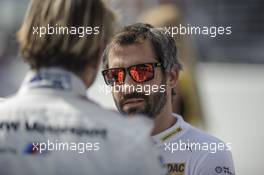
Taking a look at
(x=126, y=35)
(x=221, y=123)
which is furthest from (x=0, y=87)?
(x=221, y=123)

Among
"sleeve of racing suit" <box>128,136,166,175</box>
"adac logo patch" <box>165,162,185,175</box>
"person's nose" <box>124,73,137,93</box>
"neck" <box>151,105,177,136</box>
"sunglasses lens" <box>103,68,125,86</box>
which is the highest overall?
"sunglasses lens" <box>103,68,125,86</box>

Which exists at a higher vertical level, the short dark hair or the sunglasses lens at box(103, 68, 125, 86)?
the short dark hair

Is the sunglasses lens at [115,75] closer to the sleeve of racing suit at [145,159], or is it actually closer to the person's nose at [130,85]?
the person's nose at [130,85]

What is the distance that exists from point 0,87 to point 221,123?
2.01 feet

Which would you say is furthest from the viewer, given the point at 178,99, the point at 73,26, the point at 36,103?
the point at 178,99

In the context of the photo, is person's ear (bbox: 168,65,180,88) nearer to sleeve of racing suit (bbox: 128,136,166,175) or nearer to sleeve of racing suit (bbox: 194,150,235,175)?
sleeve of racing suit (bbox: 194,150,235,175)

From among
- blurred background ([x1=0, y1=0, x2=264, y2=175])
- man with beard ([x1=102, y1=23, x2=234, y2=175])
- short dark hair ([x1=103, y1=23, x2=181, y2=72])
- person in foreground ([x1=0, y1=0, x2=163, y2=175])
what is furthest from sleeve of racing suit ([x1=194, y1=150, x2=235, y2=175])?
person in foreground ([x1=0, y1=0, x2=163, y2=175])

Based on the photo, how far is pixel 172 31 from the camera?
1817 millimetres

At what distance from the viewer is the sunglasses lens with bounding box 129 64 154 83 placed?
1675 millimetres

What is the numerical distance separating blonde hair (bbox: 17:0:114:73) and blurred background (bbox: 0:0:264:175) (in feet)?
1.44

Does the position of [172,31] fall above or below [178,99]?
above

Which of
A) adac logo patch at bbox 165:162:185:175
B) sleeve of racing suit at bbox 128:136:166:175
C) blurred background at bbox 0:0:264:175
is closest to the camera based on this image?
sleeve of racing suit at bbox 128:136:166:175

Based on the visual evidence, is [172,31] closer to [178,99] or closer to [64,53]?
[178,99]

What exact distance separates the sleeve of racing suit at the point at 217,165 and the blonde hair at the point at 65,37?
17.9 inches
